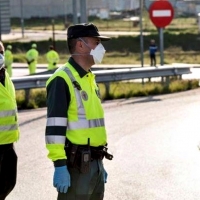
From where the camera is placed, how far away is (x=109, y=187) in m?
9.36

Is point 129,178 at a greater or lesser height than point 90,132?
lesser

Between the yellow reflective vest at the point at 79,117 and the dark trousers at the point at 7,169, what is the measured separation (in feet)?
5.46

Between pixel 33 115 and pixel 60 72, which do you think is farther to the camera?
pixel 33 115

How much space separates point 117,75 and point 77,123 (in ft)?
48.0

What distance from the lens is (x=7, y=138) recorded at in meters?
7.39

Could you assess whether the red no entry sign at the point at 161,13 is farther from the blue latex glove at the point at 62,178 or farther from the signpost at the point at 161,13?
the blue latex glove at the point at 62,178

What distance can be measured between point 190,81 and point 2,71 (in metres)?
14.9

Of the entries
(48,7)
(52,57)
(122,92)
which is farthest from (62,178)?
(48,7)

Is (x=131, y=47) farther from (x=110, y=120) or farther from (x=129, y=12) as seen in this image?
(x=110, y=120)

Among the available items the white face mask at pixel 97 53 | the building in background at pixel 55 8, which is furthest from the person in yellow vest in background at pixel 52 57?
the building in background at pixel 55 8

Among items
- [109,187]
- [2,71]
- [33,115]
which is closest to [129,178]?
[109,187]

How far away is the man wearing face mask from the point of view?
5.73 metres

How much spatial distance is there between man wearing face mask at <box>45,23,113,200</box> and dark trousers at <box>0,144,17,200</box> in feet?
5.30

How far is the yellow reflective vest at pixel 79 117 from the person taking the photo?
18.9 ft
